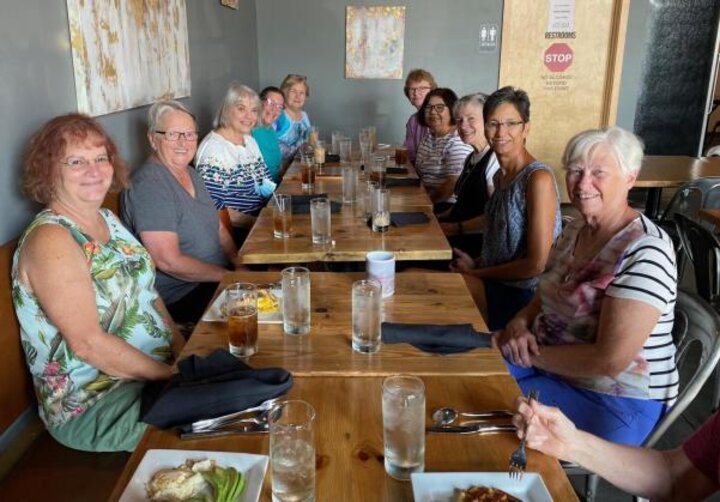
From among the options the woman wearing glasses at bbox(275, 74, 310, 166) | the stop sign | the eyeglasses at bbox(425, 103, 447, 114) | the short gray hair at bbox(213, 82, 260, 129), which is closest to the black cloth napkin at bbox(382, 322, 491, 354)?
the short gray hair at bbox(213, 82, 260, 129)

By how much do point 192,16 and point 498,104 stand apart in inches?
89.9

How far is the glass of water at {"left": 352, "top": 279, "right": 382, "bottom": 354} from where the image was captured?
1436 mm

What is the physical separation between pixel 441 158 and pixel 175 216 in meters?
2.08

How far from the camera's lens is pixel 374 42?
19.2 feet

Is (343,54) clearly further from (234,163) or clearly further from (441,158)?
(234,163)

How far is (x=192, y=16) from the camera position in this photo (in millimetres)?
3869

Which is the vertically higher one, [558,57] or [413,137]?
[558,57]

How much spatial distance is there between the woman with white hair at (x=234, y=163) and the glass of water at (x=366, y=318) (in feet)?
6.43

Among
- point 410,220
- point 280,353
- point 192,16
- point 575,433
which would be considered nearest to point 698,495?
point 575,433

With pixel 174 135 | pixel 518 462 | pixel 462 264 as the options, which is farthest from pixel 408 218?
pixel 518 462

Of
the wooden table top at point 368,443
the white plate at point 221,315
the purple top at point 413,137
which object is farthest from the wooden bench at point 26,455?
the purple top at point 413,137

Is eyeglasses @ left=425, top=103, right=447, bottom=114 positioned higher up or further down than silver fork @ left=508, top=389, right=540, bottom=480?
higher up

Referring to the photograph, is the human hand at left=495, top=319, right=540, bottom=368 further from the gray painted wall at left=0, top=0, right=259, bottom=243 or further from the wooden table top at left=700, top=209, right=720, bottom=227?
the wooden table top at left=700, top=209, right=720, bottom=227

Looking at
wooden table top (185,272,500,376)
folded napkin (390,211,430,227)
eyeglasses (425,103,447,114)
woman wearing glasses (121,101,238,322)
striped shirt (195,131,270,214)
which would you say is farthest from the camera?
eyeglasses (425,103,447,114)
